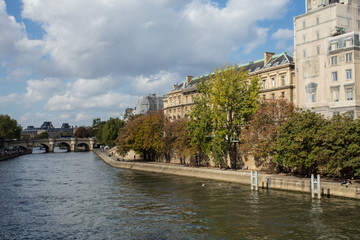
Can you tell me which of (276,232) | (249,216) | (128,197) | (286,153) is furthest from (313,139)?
(128,197)

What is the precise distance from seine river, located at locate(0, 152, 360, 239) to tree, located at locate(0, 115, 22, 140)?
10304 centimetres

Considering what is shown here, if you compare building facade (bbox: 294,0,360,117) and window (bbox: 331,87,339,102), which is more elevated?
building facade (bbox: 294,0,360,117)

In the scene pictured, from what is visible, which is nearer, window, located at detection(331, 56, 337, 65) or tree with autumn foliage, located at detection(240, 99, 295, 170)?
tree with autumn foliage, located at detection(240, 99, 295, 170)

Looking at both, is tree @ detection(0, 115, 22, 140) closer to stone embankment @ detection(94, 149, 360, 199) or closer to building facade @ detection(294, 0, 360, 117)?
stone embankment @ detection(94, 149, 360, 199)

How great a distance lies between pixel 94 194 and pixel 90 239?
18.0m

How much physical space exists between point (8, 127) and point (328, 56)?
12953 cm

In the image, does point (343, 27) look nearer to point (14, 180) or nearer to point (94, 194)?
point (94, 194)

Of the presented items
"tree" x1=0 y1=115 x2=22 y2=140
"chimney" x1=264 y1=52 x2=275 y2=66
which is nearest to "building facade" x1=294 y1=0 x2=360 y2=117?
"chimney" x1=264 y1=52 x2=275 y2=66

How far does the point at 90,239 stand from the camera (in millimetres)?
23781

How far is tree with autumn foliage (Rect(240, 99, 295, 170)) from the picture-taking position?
45094 millimetres

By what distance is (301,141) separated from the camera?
39.1 metres

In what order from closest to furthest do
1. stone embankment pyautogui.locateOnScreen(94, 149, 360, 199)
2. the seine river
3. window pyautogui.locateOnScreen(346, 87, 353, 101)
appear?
the seine river → stone embankment pyautogui.locateOnScreen(94, 149, 360, 199) → window pyautogui.locateOnScreen(346, 87, 353, 101)

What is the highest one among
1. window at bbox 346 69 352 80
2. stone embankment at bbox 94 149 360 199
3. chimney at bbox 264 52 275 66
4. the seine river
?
chimney at bbox 264 52 275 66

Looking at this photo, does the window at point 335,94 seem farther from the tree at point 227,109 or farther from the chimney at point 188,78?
the chimney at point 188,78
